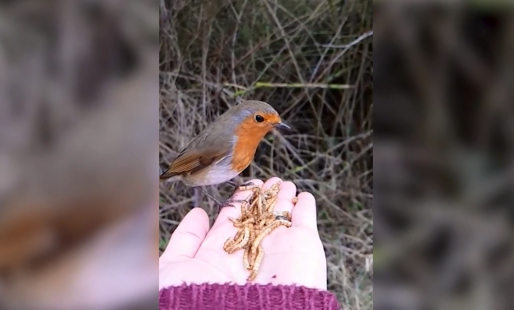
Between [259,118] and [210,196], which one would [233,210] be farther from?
[259,118]

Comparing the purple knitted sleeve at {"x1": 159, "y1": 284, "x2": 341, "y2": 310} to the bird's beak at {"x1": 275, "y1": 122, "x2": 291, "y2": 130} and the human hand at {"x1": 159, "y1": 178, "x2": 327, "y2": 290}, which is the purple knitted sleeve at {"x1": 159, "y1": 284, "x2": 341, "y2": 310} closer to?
the human hand at {"x1": 159, "y1": 178, "x2": 327, "y2": 290}

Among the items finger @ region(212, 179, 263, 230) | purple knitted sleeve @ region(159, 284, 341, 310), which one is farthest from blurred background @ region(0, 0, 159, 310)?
finger @ region(212, 179, 263, 230)

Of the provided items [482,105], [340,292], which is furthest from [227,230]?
[482,105]

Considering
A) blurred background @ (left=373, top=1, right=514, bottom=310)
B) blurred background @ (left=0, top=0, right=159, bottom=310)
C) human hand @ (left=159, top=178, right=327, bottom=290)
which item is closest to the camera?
blurred background @ (left=0, top=0, right=159, bottom=310)

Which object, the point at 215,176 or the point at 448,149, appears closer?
the point at 448,149

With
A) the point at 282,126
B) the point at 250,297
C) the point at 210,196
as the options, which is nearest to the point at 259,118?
the point at 282,126

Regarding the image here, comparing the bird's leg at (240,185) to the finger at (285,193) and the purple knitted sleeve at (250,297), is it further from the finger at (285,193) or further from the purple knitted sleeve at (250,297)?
the purple knitted sleeve at (250,297)
